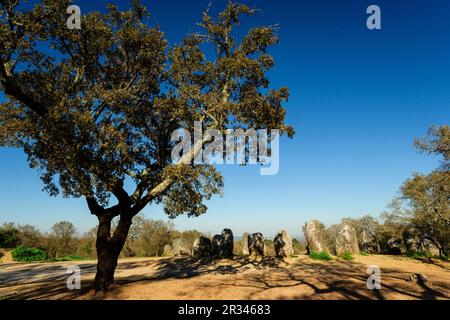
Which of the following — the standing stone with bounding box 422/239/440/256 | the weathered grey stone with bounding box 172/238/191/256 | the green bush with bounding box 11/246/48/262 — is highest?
the standing stone with bounding box 422/239/440/256

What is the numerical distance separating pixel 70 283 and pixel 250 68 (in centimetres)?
1466

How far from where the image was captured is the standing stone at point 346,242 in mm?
24531

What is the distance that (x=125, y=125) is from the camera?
15.8m

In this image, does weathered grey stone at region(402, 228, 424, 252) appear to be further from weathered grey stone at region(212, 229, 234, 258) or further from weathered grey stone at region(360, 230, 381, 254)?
weathered grey stone at region(212, 229, 234, 258)

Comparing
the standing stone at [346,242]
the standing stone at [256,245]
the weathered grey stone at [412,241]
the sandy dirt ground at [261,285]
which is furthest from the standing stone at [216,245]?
the weathered grey stone at [412,241]

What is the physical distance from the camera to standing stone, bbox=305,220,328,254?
79.3 ft

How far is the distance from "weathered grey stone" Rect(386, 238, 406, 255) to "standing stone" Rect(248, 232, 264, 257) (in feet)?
43.4

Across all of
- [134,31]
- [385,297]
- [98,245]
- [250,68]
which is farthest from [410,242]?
[134,31]

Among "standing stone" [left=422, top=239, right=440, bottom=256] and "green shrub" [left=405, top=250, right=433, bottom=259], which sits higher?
"standing stone" [left=422, top=239, right=440, bottom=256]

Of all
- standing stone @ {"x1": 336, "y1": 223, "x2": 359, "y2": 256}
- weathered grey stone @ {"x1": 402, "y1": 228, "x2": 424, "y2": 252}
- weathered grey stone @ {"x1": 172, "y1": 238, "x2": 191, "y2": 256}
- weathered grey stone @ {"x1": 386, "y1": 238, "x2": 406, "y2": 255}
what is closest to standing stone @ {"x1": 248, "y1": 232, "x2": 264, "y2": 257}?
standing stone @ {"x1": 336, "y1": 223, "x2": 359, "y2": 256}

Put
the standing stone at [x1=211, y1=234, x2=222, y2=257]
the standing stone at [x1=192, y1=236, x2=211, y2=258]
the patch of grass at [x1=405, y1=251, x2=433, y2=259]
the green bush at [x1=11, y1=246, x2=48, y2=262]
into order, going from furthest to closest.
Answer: the green bush at [x1=11, y1=246, x2=48, y2=262] → the standing stone at [x1=192, y1=236, x2=211, y2=258] → the standing stone at [x1=211, y1=234, x2=222, y2=257] → the patch of grass at [x1=405, y1=251, x2=433, y2=259]

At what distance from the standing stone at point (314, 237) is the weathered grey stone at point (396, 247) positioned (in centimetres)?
841

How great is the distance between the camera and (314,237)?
24562mm

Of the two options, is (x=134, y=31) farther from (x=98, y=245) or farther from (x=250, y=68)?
(x=98, y=245)
